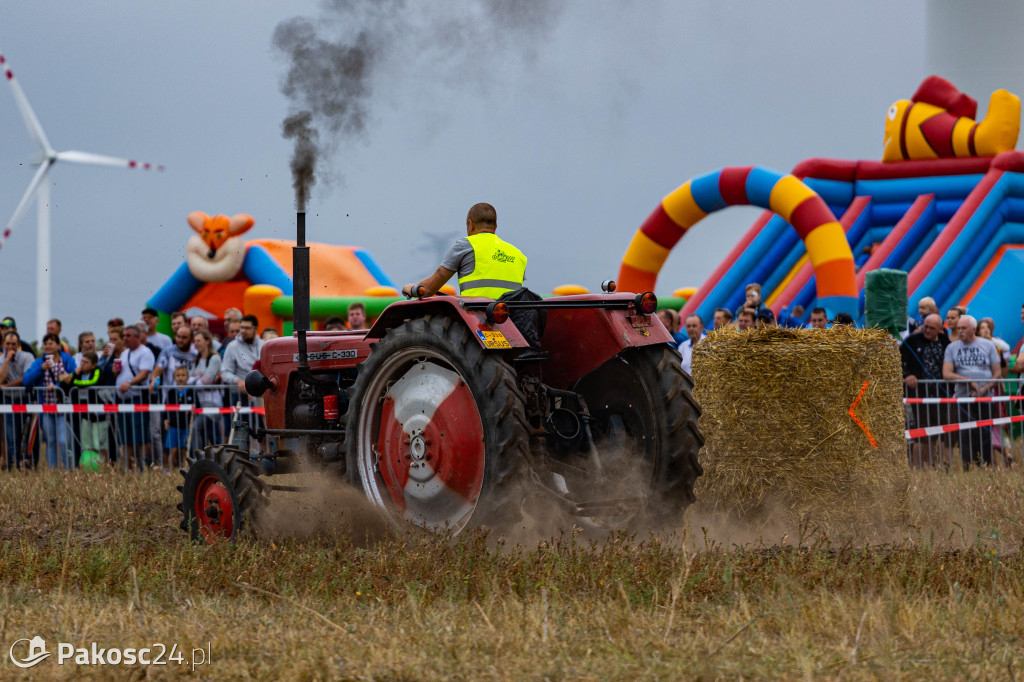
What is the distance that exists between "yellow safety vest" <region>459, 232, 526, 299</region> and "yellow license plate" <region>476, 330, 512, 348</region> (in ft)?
1.47

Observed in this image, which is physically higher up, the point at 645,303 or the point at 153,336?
the point at 153,336

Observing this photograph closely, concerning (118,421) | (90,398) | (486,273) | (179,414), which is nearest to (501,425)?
(486,273)

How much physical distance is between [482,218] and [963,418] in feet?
23.8

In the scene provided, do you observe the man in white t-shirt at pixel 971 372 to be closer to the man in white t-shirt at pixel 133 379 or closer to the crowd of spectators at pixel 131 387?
the crowd of spectators at pixel 131 387

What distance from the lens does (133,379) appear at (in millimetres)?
→ 11906

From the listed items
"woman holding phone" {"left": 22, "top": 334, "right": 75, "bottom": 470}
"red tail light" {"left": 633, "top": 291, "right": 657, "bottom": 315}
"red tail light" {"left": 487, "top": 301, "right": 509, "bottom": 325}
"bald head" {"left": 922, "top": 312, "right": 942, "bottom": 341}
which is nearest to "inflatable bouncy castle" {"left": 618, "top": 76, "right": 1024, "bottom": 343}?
"bald head" {"left": 922, "top": 312, "right": 942, "bottom": 341}

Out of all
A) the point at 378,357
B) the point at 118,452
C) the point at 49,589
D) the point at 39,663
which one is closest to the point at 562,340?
the point at 378,357

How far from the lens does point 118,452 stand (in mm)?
11891

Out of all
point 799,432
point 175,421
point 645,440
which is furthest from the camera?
point 175,421

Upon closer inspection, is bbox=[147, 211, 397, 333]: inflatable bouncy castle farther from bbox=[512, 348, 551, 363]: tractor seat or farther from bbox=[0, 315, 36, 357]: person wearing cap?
bbox=[512, 348, 551, 363]: tractor seat

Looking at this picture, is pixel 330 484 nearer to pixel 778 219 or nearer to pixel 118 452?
pixel 118 452

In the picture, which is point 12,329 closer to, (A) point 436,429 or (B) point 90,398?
(B) point 90,398

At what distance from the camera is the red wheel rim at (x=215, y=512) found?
6.12 metres

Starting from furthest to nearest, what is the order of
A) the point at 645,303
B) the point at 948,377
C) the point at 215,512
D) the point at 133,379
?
the point at 133,379 < the point at 948,377 < the point at 215,512 < the point at 645,303
